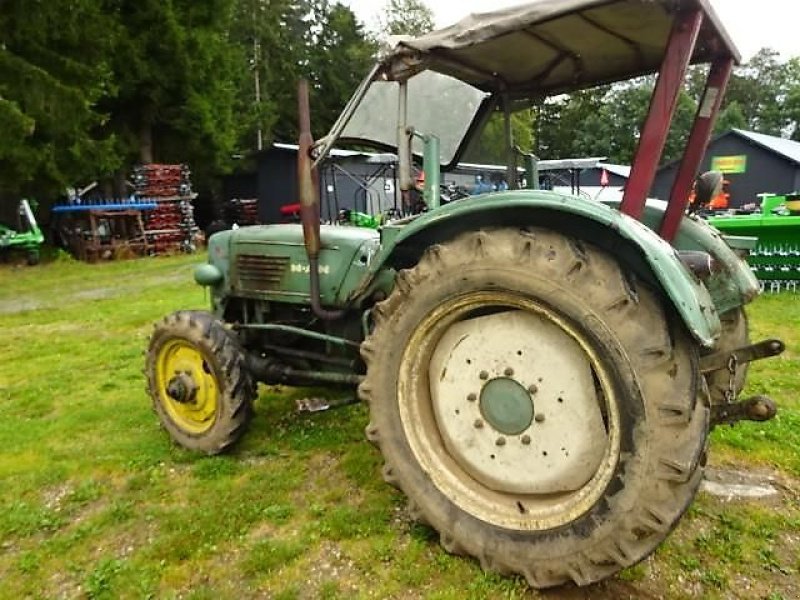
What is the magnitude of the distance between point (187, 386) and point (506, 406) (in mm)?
1933

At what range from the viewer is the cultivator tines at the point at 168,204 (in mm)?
17828

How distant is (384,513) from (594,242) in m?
1.54

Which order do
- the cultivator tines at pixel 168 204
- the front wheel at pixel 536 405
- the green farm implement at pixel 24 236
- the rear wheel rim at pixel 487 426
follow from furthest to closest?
1. the cultivator tines at pixel 168 204
2. the green farm implement at pixel 24 236
3. the rear wheel rim at pixel 487 426
4. the front wheel at pixel 536 405

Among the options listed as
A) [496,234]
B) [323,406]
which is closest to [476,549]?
[496,234]

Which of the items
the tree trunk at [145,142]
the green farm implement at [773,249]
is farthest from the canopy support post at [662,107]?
the tree trunk at [145,142]

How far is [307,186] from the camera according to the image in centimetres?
301

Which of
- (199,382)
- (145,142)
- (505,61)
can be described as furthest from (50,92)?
(505,61)

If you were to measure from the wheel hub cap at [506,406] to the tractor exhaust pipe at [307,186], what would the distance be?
1112 millimetres

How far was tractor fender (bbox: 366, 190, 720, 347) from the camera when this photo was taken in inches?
81.5

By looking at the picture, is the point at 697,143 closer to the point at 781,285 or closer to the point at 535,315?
the point at 535,315

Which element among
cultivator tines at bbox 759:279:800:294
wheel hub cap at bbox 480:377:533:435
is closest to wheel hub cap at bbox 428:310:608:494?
wheel hub cap at bbox 480:377:533:435

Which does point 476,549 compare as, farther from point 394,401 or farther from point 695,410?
point 695,410

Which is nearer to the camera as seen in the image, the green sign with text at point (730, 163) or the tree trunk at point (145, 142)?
the tree trunk at point (145, 142)

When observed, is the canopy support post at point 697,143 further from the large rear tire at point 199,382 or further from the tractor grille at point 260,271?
the large rear tire at point 199,382
